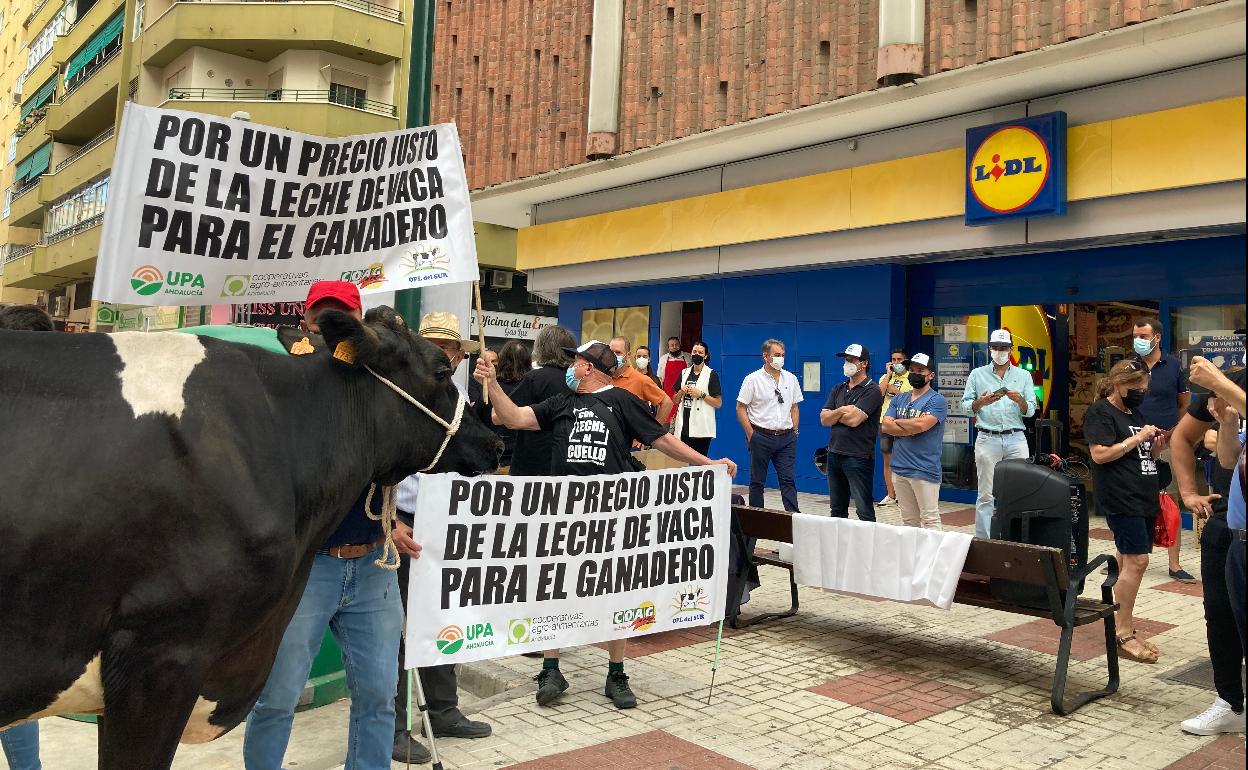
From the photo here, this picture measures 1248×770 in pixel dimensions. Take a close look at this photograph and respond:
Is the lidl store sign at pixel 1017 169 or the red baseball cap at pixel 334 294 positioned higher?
the lidl store sign at pixel 1017 169

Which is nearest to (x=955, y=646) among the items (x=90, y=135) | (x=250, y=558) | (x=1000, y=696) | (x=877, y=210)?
(x=1000, y=696)

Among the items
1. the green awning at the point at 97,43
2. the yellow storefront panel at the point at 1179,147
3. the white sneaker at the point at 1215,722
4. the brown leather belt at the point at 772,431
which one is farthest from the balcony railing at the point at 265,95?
the white sneaker at the point at 1215,722

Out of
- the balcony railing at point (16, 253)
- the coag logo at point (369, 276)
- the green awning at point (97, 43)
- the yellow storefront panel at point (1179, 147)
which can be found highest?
the green awning at point (97, 43)

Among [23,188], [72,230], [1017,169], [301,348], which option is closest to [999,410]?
[1017,169]

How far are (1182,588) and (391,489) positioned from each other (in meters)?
7.99

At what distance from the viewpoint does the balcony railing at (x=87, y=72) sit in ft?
127

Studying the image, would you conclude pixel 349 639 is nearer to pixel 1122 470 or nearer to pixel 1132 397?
pixel 1122 470

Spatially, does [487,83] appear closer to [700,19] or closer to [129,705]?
[700,19]

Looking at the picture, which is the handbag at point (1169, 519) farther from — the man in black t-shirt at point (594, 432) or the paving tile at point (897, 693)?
the man in black t-shirt at point (594, 432)

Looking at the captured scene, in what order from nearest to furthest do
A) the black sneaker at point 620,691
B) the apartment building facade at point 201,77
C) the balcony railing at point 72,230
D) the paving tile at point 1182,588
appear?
the black sneaker at point 620,691
the paving tile at point 1182,588
the apartment building facade at point 201,77
the balcony railing at point 72,230

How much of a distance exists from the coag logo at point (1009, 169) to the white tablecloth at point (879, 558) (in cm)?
707

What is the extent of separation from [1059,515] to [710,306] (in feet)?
39.3

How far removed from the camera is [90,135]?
44625 mm

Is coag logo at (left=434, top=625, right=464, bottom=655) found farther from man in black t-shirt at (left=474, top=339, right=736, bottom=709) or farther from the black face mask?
the black face mask
